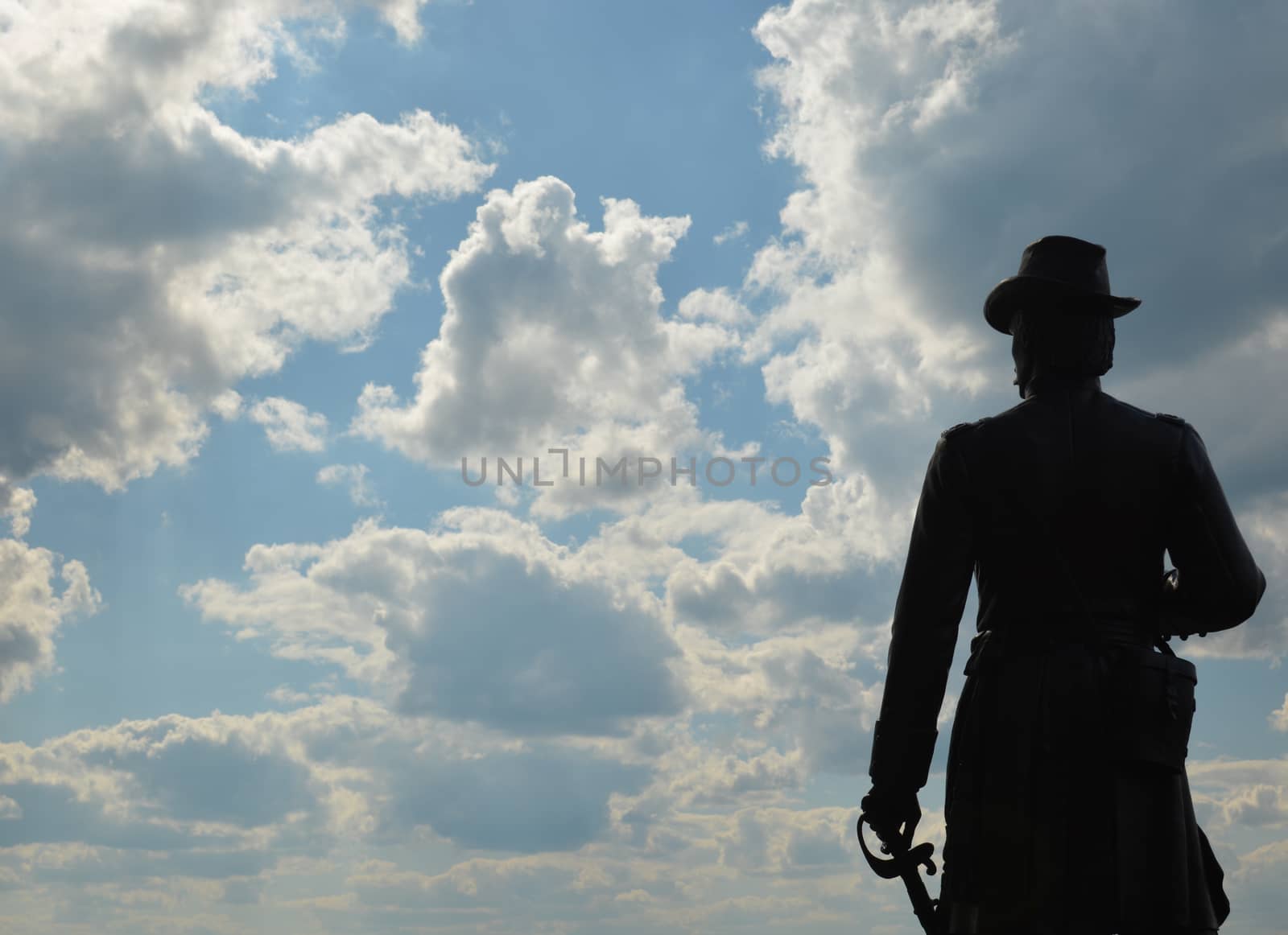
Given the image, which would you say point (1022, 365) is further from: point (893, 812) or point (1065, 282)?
point (893, 812)

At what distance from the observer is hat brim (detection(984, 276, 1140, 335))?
9133 mm

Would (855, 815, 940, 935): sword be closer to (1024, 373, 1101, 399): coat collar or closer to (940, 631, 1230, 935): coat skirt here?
(940, 631, 1230, 935): coat skirt

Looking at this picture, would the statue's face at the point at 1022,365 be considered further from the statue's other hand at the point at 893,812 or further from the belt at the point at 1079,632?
the statue's other hand at the point at 893,812

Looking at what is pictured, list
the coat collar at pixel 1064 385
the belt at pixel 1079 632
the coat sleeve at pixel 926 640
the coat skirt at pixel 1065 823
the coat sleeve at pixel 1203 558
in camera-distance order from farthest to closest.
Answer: the coat collar at pixel 1064 385, the coat sleeve at pixel 926 640, the coat sleeve at pixel 1203 558, the belt at pixel 1079 632, the coat skirt at pixel 1065 823

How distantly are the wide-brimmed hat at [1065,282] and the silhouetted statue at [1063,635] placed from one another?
0.01 meters

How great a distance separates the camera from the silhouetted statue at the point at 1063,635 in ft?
27.2

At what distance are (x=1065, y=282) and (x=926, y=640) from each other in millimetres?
2475

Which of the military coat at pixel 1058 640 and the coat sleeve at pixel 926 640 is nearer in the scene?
the military coat at pixel 1058 640

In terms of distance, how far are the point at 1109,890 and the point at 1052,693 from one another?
116 cm

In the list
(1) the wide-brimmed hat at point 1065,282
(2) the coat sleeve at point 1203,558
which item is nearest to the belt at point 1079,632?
(2) the coat sleeve at point 1203,558

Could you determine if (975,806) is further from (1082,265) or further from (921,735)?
(1082,265)

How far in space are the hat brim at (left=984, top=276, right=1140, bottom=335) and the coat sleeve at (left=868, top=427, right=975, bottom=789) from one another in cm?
113

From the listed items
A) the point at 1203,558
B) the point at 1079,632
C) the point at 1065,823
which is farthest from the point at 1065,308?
the point at 1065,823

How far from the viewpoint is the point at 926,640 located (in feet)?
29.3
